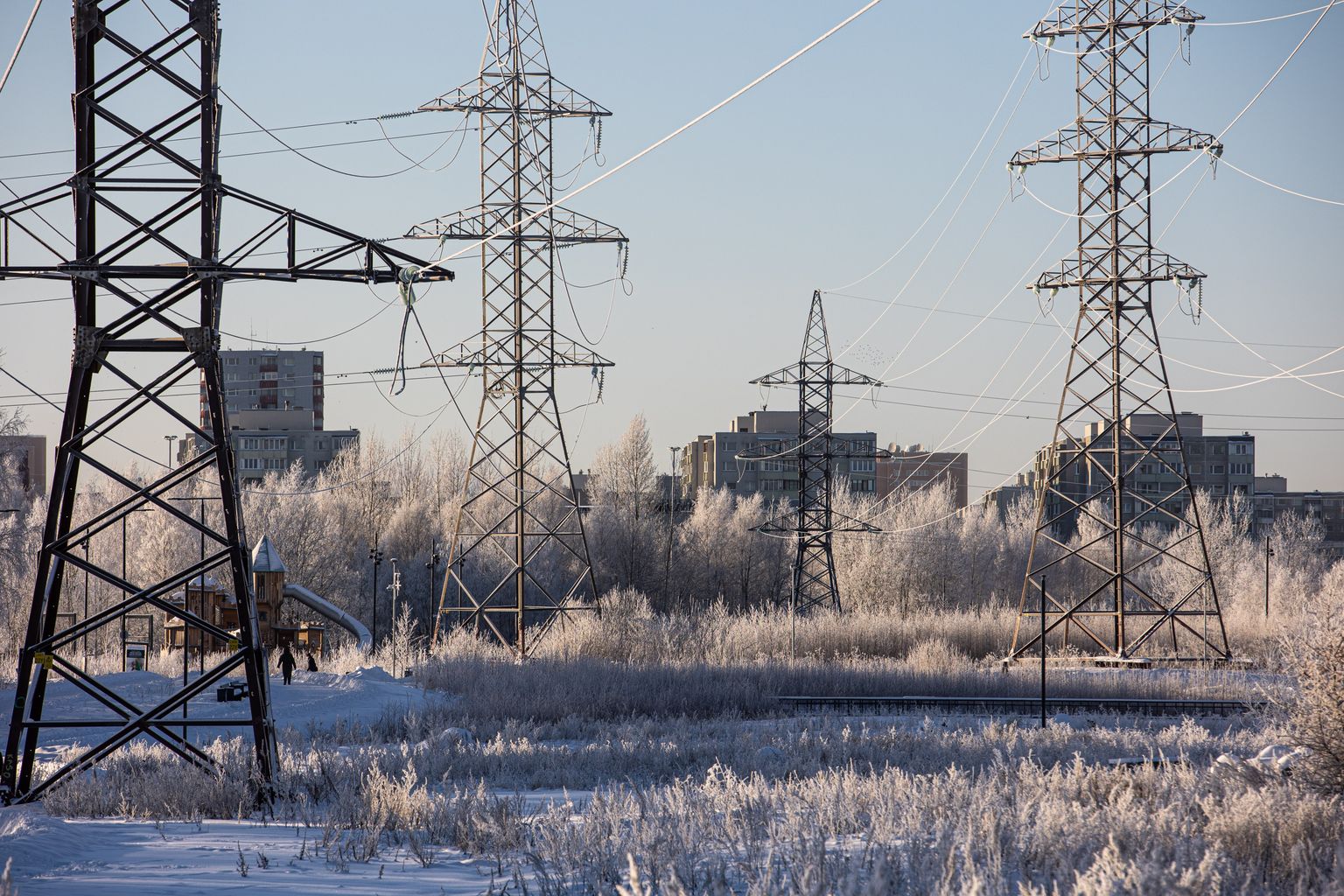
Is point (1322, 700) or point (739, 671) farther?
point (739, 671)

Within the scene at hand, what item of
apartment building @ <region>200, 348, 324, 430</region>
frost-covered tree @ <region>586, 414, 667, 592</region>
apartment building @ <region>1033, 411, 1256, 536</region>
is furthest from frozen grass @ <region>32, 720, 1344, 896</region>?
apartment building @ <region>200, 348, 324, 430</region>

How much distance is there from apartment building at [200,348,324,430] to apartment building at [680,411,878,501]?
44946mm

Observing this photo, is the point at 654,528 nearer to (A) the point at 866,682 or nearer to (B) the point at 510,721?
(A) the point at 866,682

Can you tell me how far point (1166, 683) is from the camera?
28453 mm

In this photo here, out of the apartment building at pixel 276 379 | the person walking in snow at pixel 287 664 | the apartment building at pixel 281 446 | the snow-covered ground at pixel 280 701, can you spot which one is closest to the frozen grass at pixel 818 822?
the snow-covered ground at pixel 280 701

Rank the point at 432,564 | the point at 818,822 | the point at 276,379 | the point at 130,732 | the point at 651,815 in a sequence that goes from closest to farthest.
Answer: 1. the point at 818,822
2. the point at 651,815
3. the point at 130,732
4. the point at 432,564
5. the point at 276,379

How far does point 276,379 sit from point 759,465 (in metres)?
63.4

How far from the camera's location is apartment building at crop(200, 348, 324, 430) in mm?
147750

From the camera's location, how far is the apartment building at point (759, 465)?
117 metres

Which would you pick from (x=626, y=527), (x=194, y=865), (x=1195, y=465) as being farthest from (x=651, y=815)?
(x=1195, y=465)

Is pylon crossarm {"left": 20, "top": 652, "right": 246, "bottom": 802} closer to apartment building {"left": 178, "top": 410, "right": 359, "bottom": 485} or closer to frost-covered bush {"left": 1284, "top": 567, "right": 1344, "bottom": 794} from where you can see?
frost-covered bush {"left": 1284, "top": 567, "right": 1344, "bottom": 794}

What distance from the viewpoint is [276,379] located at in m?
153

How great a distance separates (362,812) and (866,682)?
1977 cm

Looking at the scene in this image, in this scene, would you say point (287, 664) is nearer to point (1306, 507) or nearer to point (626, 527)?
point (626, 527)
